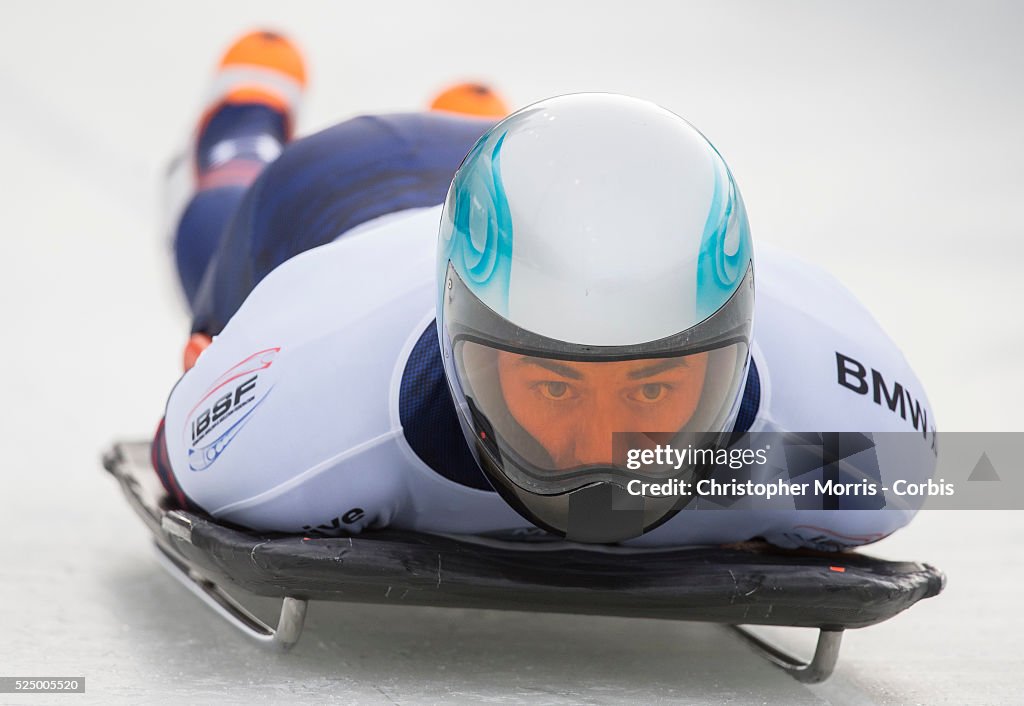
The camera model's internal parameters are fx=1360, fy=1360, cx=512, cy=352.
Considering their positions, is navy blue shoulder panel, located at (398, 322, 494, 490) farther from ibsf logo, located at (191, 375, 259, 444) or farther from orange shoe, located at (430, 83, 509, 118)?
orange shoe, located at (430, 83, 509, 118)

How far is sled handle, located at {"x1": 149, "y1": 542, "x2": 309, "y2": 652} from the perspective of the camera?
79.0 inches

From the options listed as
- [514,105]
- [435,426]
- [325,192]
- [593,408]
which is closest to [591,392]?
[593,408]

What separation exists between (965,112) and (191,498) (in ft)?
18.6

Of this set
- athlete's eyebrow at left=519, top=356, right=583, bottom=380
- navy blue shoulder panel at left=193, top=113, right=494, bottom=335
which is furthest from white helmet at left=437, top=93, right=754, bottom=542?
navy blue shoulder panel at left=193, top=113, right=494, bottom=335

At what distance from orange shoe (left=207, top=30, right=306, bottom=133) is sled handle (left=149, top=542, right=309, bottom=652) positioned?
1566 mm

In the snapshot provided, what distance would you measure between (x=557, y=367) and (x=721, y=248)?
25cm

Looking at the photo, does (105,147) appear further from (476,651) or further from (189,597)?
(476,651)

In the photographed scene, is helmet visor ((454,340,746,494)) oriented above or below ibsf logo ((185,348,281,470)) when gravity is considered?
Answer: above

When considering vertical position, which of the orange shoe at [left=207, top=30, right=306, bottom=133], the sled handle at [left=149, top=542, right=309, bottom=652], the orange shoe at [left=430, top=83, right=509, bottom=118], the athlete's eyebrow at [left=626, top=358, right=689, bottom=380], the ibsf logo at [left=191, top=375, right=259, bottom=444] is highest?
the orange shoe at [left=430, top=83, right=509, bottom=118]

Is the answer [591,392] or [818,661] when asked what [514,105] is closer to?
[818,661]

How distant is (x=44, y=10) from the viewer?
7781mm

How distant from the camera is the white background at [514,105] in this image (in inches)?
81.1

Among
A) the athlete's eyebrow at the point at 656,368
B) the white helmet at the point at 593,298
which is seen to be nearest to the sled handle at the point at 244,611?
the white helmet at the point at 593,298

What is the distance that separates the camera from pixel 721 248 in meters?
1.68
